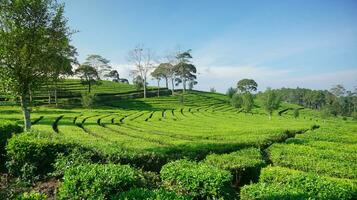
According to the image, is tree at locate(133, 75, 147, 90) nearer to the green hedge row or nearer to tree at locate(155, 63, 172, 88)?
tree at locate(155, 63, 172, 88)

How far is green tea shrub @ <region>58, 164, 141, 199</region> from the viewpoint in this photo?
1201 cm

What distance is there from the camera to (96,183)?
474 inches

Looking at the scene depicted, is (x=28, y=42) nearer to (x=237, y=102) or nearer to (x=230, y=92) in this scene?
(x=237, y=102)

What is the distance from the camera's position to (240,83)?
17288 centimetres

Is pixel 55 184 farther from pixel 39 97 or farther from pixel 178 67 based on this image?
pixel 178 67

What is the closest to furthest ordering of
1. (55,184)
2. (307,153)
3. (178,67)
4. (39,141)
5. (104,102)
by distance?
(55,184) < (39,141) < (307,153) < (104,102) < (178,67)

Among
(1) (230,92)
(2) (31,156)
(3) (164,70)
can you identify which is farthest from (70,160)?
(1) (230,92)

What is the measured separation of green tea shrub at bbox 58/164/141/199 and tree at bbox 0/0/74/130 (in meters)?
12.8

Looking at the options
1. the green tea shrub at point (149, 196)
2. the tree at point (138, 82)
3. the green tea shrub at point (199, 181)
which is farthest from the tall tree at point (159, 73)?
the green tea shrub at point (149, 196)

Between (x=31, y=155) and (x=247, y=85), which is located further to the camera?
(x=247, y=85)

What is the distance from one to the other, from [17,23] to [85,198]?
15604mm

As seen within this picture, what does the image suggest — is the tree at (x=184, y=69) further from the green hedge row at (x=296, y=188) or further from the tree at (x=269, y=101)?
the green hedge row at (x=296, y=188)

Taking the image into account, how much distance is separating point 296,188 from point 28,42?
19.4m

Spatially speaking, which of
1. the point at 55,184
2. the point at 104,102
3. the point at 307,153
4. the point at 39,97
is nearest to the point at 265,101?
the point at 104,102
